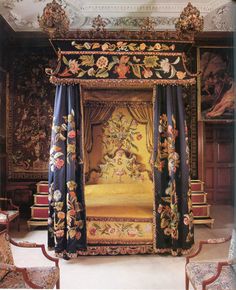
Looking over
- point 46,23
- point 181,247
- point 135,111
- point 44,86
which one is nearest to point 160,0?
point 135,111

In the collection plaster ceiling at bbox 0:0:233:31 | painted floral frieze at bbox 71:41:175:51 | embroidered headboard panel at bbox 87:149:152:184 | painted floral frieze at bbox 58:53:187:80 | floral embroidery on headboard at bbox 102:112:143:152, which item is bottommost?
embroidered headboard panel at bbox 87:149:152:184

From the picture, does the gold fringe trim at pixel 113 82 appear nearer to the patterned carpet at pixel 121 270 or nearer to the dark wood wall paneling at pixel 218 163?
the patterned carpet at pixel 121 270

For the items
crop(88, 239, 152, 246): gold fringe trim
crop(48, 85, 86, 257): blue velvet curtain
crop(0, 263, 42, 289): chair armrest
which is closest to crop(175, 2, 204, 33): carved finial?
crop(48, 85, 86, 257): blue velvet curtain

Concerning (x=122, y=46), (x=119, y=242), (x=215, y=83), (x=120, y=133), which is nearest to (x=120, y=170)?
(x=120, y=133)

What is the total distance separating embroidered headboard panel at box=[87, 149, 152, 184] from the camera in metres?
6.27

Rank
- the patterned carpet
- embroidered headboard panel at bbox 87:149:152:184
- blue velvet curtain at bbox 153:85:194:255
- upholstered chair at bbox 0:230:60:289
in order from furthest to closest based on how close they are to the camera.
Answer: embroidered headboard panel at bbox 87:149:152:184 < blue velvet curtain at bbox 153:85:194:255 < the patterned carpet < upholstered chair at bbox 0:230:60:289

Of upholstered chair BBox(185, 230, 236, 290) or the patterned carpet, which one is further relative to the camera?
the patterned carpet

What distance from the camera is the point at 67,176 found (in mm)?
4242

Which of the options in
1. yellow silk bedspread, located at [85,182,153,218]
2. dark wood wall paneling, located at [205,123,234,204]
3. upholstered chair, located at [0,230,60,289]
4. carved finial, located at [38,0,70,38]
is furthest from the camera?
dark wood wall paneling, located at [205,123,234,204]

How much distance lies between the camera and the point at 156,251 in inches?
172

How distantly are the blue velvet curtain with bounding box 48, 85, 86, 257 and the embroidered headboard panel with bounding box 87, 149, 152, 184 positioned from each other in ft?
6.42

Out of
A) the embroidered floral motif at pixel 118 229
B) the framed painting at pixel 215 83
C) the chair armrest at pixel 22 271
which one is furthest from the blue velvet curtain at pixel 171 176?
the framed painting at pixel 215 83

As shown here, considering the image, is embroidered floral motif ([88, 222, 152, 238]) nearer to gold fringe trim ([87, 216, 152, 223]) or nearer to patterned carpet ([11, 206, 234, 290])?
gold fringe trim ([87, 216, 152, 223])

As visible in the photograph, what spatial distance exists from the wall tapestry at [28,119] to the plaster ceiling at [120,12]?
2.60 feet
